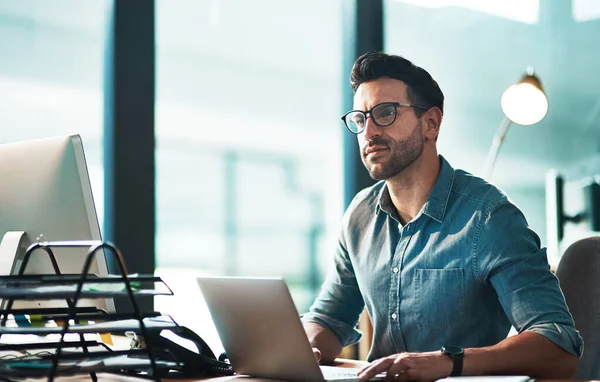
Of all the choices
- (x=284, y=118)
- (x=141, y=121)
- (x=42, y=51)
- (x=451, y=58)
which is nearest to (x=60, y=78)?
(x=42, y=51)

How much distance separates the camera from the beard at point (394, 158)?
182 cm

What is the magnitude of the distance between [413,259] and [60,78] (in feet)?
5.36

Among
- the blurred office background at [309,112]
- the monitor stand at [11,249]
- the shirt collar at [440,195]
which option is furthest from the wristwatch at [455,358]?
the blurred office background at [309,112]

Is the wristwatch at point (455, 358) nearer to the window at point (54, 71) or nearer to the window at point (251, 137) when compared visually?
the window at point (54, 71)

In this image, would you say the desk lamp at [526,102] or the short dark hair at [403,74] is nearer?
the short dark hair at [403,74]

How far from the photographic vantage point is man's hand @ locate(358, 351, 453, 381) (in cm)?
A: 124

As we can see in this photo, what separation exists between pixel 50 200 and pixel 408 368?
0.73 m

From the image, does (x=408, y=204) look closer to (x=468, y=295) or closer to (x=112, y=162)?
(x=468, y=295)

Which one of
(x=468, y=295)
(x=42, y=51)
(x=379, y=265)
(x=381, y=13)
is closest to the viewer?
(x=468, y=295)

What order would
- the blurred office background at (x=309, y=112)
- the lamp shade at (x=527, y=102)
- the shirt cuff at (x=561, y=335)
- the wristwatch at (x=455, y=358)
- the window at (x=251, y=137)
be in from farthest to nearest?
1. the blurred office background at (x=309, y=112)
2. the window at (x=251, y=137)
3. the lamp shade at (x=527, y=102)
4. the shirt cuff at (x=561, y=335)
5. the wristwatch at (x=455, y=358)

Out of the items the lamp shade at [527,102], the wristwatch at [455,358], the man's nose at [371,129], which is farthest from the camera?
the lamp shade at [527,102]

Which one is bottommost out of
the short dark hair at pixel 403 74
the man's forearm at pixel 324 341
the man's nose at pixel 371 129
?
the man's forearm at pixel 324 341

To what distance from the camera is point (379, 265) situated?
5.95 ft

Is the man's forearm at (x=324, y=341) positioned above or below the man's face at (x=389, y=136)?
below
